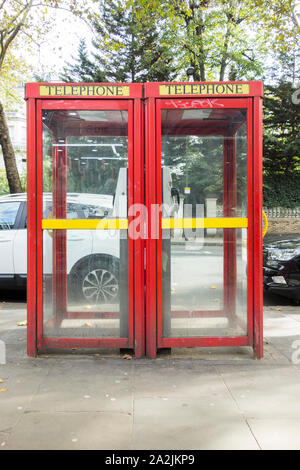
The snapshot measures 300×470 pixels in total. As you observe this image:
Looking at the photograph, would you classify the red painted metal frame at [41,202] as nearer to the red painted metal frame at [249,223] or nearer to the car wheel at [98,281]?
the red painted metal frame at [249,223]

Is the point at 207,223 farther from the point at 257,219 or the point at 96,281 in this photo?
the point at 96,281

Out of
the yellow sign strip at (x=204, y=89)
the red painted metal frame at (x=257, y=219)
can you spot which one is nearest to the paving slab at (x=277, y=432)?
the red painted metal frame at (x=257, y=219)

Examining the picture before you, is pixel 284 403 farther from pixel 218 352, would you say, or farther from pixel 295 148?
pixel 295 148

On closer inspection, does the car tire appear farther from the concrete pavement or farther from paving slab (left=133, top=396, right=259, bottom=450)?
paving slab (left=133, top=396, right=259, bottom=450)

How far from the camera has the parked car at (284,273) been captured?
7.55m

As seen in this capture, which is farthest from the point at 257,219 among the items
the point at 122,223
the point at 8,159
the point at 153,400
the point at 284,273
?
the point at 8,159

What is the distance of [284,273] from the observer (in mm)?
7570

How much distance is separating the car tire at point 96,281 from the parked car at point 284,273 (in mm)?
3902

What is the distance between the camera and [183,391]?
363cm

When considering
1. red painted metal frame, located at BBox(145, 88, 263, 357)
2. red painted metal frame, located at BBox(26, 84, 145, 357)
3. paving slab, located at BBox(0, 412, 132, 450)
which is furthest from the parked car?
paving slab, located at BBox(0, 412, 132, 450)

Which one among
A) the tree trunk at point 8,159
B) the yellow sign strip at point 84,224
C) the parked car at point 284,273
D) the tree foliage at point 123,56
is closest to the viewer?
Result: the yellow sign strip at point 84,224

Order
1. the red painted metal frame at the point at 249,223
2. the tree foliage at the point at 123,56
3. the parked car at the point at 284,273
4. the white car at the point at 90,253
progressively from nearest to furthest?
1. the red painted metal frame at the point at 249,223
2. the white car at the point at 90,253
3. the parked car at the point at 284,273
4. the tree foliage at the point at 123,56

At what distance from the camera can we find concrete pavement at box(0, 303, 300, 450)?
281 cm

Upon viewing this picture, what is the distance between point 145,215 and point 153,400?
1.80 meters
